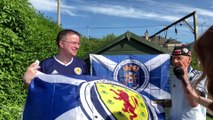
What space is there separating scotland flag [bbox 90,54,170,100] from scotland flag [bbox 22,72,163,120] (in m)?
6.98

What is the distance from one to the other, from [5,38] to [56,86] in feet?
10.6

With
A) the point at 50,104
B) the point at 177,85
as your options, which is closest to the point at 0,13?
the point at 177,85

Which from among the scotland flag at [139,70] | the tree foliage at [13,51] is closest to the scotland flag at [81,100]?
the tree foliage at [13,51]

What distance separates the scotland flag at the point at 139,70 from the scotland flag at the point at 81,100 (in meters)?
6.98

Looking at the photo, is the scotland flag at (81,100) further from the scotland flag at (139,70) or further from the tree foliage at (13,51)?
the scotland flag at (139,70)

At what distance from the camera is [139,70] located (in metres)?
10.6

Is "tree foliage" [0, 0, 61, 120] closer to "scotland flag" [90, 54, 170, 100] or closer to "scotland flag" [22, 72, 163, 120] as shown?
"scotland flag" [22, 72, 163, 120]

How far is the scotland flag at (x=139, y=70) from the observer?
10.4m

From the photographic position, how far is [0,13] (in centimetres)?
609

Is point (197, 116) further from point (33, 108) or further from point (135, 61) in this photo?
point (135, 61)

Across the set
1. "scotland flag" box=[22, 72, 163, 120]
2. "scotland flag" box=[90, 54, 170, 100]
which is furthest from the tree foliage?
"scotland flag" box=[90, 54, 170, 100]

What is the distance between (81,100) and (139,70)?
7.60 meters

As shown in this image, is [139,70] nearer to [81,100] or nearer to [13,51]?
[13,51]

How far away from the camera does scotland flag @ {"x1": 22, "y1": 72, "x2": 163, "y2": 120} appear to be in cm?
305
